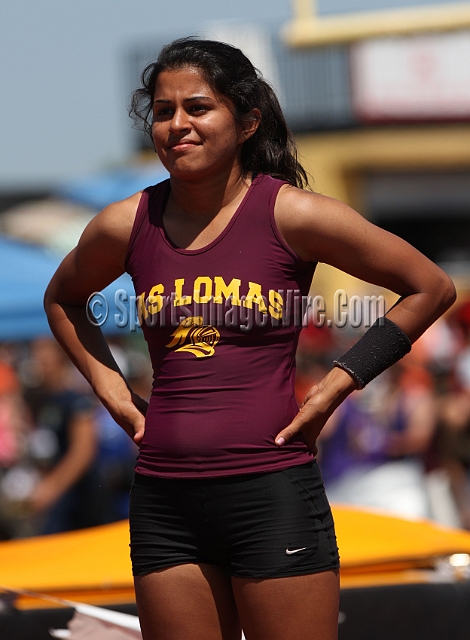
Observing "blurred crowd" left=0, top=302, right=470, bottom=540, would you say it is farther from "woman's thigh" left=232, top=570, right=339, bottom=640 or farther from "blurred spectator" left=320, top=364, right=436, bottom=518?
"woman's thigh" left=232, top=570, right=339, bottom=640

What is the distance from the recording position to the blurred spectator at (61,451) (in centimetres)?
653

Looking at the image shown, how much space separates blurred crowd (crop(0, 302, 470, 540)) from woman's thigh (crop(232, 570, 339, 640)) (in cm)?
367

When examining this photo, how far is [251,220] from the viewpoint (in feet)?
7.89

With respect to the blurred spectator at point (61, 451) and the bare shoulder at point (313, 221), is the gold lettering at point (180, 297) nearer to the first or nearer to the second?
the bare shoulder at point (313, 221)

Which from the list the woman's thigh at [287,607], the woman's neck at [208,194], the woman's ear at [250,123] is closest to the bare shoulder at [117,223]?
the woman's neck at [208,194]

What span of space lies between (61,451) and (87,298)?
405 cm

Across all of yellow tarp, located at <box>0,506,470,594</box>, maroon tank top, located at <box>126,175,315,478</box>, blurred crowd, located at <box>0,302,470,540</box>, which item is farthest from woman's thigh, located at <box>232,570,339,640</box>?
blurred crowd, located at <box>0,302,470,540</box>

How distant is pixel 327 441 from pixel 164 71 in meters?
4.98

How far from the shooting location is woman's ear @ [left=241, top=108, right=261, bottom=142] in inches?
99.0

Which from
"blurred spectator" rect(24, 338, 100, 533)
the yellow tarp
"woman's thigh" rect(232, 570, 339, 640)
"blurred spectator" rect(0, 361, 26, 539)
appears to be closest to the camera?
"woman's thigh" rect(232, 570, 339, 640)

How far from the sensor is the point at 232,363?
2348 mm

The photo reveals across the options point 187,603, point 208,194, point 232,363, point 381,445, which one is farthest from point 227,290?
point 381,445

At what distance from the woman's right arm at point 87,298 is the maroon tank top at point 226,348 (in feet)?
0.49

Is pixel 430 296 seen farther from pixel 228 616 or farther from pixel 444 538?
pixel 444 538
